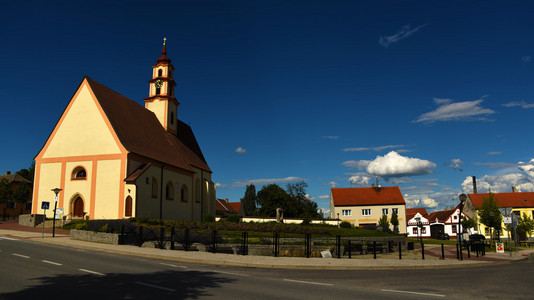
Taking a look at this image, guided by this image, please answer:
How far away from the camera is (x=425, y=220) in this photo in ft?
253

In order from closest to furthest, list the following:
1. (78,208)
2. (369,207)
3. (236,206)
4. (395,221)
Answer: (78,208) < (395,221) < (369,207) < (236,206)

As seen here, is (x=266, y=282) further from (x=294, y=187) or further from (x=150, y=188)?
(x=294, y=187)

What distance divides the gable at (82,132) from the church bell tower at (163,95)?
11.6 metres

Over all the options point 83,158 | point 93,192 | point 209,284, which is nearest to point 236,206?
point 83,158

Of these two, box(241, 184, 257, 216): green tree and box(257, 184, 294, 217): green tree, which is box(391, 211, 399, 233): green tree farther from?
box(241, 184, 257, 216): green tree

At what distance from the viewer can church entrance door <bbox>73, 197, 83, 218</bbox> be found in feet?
109

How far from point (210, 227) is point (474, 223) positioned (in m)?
47.3

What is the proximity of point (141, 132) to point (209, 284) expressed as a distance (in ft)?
100

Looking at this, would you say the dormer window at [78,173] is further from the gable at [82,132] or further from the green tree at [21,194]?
the green tree at [21,194]

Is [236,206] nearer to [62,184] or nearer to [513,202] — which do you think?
[513,202]

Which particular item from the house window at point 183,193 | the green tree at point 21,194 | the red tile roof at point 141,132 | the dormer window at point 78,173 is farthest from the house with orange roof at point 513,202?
the green tree at point 21,194

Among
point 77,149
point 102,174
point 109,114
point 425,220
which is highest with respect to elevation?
point 109,114

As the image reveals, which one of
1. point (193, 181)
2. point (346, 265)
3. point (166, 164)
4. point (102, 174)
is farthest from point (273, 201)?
point (346, 265)

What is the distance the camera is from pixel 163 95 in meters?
45.9
